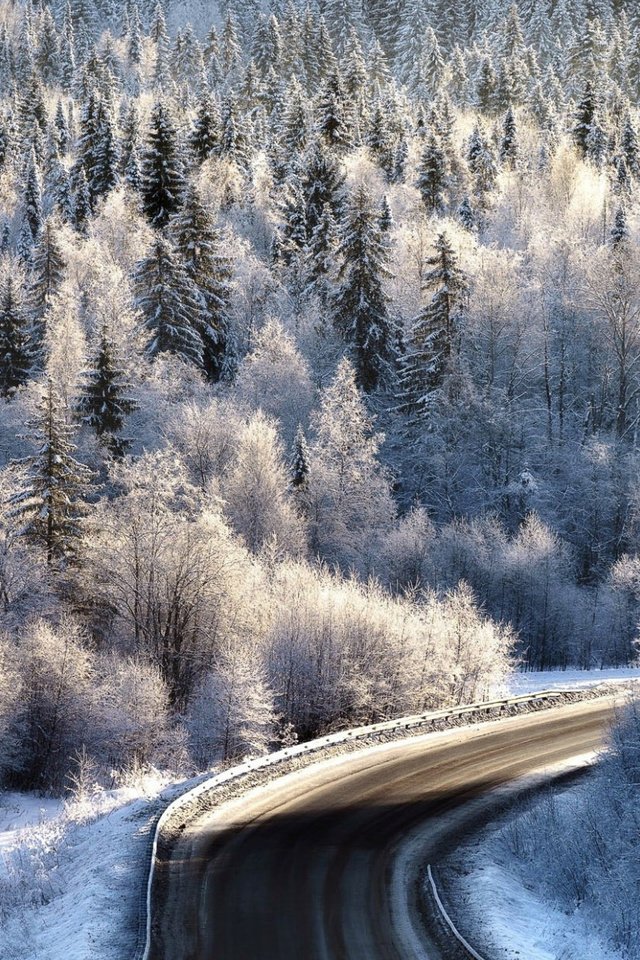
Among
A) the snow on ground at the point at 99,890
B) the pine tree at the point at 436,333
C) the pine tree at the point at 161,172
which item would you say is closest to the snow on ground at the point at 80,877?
the snow on ground at the point at 99,890

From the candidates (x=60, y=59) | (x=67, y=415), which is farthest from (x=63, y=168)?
(x=60, y=59)

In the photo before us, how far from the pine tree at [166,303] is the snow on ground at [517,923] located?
49.1m

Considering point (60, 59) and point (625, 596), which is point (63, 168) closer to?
point (625, 596)

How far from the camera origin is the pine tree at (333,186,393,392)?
6444cm

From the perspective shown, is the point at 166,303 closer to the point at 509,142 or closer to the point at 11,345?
the point at 11,345

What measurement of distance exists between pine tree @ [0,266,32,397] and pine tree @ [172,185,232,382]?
461 inches

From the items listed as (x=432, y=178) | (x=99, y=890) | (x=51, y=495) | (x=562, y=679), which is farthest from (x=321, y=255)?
(x=99, y=890)

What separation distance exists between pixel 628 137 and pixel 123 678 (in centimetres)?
8114

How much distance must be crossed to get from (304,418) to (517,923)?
47.4 meters

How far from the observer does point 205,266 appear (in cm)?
6869

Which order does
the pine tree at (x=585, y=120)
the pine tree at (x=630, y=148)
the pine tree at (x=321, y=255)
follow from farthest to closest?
the pine tree at (x=585, y=120) → the pine tree at (x=630, y=148) → the pine tree at (x=321, y=255)

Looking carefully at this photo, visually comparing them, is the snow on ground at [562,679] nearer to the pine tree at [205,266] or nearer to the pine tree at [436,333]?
the pine tree at [436,333]

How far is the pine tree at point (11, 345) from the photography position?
62406 millimetres

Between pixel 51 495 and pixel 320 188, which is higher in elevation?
pixel 320 188
